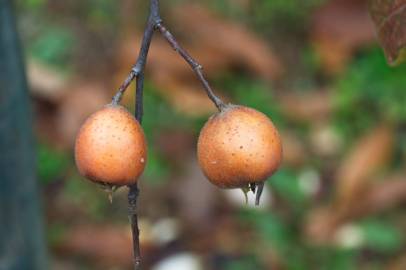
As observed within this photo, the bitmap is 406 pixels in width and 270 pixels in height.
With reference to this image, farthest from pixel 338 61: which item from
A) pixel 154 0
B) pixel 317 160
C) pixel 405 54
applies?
pixel 154 0

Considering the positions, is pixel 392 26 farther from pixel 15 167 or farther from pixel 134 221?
pixel 15 167

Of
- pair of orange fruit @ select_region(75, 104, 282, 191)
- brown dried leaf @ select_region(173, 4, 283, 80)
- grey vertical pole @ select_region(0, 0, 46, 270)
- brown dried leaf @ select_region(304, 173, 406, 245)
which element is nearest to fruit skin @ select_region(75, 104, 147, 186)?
pair of orange fruit @ select_region(75, 104, 282, 191)

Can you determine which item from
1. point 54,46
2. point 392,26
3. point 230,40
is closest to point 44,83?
point 54,46

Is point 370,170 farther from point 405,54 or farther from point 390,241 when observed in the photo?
A: point 405,54

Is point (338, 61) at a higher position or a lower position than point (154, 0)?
higher

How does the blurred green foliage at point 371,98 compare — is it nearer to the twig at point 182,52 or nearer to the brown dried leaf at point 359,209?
the brown dried leaf at point 359,209

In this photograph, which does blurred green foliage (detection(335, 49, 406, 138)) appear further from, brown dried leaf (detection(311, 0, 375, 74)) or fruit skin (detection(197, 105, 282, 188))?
fruit skin (detection(197, 105, 282, 188))

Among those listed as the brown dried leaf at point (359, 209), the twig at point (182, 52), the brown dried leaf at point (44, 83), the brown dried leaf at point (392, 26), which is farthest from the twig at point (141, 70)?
the brown dried leaf at point (44, 83)
